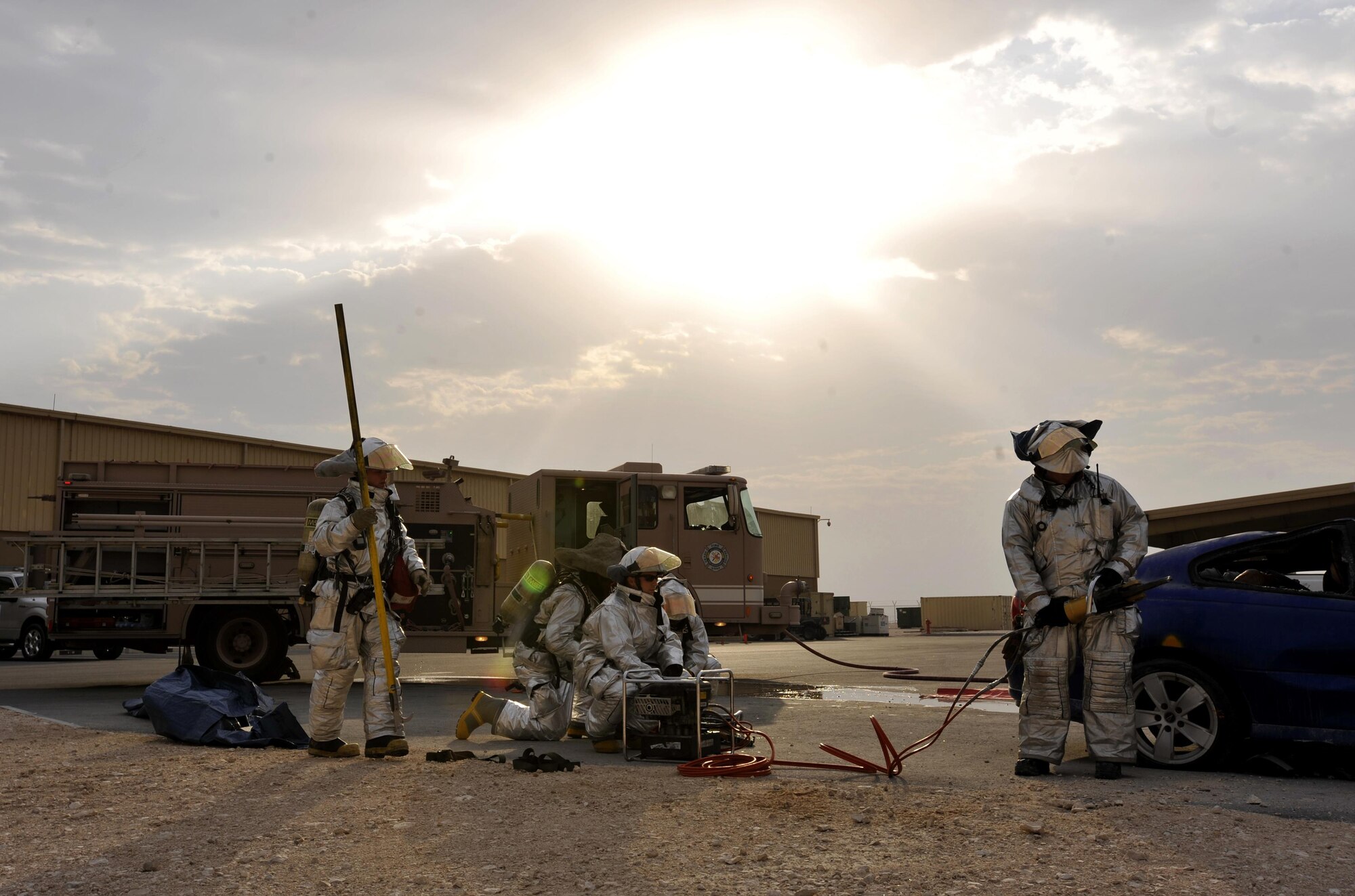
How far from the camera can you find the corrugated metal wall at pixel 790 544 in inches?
2046

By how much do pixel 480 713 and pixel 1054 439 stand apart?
15.1 ft

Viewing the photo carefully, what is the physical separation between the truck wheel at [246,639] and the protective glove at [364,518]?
708cm

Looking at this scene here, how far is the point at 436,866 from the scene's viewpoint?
13.6 ft

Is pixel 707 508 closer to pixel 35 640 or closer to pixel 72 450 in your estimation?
pixel 35 640

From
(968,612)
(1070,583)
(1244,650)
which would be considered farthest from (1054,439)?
(968,612)

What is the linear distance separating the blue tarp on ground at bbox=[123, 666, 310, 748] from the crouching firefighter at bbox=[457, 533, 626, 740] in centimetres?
130

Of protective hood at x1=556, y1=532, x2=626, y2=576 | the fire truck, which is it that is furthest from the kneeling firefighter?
the fire truck

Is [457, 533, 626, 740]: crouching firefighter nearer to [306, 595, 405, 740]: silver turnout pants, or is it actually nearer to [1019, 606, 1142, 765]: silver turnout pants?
[306, 595, 405, 740]: silver turnout pants

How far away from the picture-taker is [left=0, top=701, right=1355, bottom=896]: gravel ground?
3926mm

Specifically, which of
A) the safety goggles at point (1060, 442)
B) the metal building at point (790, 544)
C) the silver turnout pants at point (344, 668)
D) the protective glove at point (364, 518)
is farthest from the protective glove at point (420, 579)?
the metal building at point (790, 544)

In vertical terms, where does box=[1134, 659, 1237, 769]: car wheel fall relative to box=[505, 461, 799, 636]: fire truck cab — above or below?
below

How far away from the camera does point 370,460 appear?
7516mm

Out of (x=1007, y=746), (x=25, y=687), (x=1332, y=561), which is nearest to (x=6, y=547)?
(x=25, y=687)

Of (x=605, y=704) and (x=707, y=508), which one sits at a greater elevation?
(x=707, y=508)
